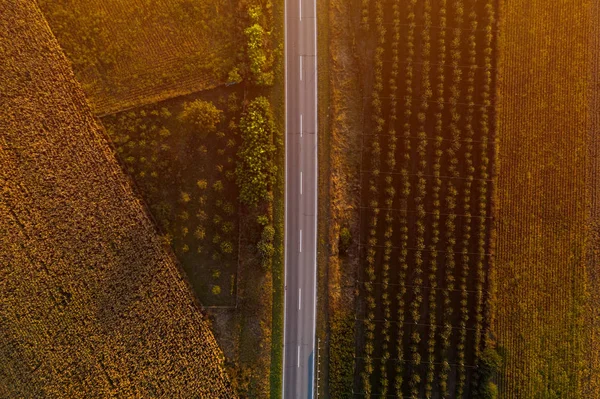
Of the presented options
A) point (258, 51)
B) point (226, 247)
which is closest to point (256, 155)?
point (226, 247)

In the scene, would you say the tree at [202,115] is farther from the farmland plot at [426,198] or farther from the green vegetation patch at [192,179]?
the farmland plot at [426,198]

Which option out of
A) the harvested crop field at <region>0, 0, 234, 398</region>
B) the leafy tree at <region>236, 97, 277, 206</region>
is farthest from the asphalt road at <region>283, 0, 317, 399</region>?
the harvested crop field at <region>0, 0, 234, 398</region>

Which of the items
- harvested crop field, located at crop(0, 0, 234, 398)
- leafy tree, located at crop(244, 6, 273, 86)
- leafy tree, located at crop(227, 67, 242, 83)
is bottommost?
harvested crop field, located at crop(0, 0, 234, 398)

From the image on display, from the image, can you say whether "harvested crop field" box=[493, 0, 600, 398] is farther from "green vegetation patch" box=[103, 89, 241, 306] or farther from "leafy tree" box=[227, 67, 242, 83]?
"green vegetation patch" box=[103, 89, 241, 306]

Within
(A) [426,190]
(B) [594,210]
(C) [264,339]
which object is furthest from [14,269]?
(B) [594,210]

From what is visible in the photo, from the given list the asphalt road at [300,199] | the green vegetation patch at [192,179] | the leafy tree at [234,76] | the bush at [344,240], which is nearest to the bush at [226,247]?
the green vegetation patch at [192,179]

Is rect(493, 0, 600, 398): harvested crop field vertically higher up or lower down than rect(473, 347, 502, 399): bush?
higher up

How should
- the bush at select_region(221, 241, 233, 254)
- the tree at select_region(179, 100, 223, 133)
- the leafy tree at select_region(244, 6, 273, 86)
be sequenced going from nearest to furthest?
the tree at select_region(179, 100, 223, 133)
the bush at select_region(221, 241, 233, 254)
the leafy tree at select_region(244, 6, 273, 86)
